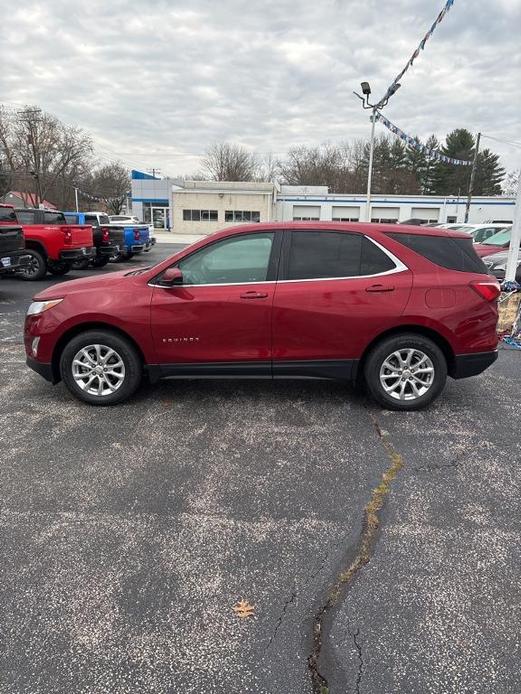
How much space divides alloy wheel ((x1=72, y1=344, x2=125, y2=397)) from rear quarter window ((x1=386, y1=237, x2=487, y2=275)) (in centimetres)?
278

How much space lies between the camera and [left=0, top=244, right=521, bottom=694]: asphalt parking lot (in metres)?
1.97

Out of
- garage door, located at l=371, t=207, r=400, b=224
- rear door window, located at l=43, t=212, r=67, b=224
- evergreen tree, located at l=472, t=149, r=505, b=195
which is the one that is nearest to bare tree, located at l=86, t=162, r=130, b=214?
garage door, located at l=371, t=207, r=400, b=224

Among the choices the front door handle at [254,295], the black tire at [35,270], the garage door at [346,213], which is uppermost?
the garage door at [346,213]

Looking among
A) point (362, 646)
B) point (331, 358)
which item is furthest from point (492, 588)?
point (331, 358)

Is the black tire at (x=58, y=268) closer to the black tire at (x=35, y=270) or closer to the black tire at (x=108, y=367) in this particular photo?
the black tire at (x=35, y=270)

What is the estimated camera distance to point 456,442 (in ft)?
13.1

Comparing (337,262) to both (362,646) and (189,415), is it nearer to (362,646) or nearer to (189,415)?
(189,415)

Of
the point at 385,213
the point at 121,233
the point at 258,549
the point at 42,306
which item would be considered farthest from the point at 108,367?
the point at 385,213

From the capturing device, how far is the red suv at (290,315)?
4344mm

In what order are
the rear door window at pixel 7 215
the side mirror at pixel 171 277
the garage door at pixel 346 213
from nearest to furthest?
1. the side mirror at pixel 171 277
2. the rear door window at pixel 7 215
3. the garage door at pixel 346 213

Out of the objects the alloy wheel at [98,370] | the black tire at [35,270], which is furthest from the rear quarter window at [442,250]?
the black tire at [35,270]

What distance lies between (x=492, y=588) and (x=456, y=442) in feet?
5.60

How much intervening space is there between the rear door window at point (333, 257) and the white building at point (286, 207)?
46996mm

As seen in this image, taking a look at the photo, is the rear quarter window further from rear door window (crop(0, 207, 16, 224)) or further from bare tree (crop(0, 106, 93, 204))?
bare tree (crop(0, 106, 93, 204))
